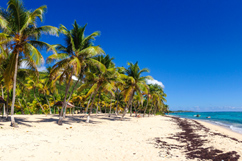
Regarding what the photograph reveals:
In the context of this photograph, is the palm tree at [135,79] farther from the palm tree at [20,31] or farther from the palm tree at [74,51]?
the palm tree at [20,31]

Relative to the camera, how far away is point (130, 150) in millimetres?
7242

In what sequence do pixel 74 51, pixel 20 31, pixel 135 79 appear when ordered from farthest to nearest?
1. pixel 135 79
2. pixel 74 51
3. pixel 20 31

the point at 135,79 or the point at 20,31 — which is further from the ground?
the point at 20,31

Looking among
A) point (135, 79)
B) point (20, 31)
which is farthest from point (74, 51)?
point (135, 79)

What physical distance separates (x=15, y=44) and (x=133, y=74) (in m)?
14.3

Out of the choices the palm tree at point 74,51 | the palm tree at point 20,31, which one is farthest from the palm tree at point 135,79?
the palm tree at point 20,31

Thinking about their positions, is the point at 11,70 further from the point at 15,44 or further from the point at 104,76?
the point at 104,76

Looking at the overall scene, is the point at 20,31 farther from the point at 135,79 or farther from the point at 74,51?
the point at 135,79

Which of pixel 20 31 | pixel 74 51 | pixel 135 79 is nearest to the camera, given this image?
pixel 20 31

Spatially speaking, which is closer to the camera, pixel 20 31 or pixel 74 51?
pixel 20 31

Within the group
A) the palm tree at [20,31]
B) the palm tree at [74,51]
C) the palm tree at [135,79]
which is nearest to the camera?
the palm tree at [20,31]

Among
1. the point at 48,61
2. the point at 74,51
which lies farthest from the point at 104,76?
the point at 48,61

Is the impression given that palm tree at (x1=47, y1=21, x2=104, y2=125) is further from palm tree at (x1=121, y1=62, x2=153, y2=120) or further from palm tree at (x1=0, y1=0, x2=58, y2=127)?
palm tree at (x1=121, y1=62, x2=153, y2=120)

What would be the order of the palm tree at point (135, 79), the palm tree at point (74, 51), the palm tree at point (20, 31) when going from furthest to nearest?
the palm tree at point (135, 79)
the palm tree at point (74, 51)
the palm tree at point (20, 31)
